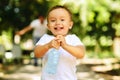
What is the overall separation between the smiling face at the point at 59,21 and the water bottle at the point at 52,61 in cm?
16

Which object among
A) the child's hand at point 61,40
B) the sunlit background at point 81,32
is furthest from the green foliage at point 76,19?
the child's hand at point 61,40

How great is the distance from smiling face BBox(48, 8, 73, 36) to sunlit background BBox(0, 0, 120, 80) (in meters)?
7.92

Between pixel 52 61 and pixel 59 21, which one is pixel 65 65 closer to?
pixel 52 61

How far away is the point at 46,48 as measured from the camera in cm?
338

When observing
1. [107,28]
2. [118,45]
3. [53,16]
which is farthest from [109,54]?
[53,16]

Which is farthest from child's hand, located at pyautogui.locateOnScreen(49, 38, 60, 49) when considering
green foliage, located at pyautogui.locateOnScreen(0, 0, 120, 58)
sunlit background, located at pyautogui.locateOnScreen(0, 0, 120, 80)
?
green foliage, located at pyautogui.locateOnScreen(0, 0, 120, 58)

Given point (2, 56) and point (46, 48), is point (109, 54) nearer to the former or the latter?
point (2, 56)

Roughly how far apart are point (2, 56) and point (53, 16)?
12.0 meters

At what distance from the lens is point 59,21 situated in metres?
3.41

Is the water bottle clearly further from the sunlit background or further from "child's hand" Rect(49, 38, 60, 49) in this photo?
the sunlit background

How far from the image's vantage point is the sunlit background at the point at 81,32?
12.9m

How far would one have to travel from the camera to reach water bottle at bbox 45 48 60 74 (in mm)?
3395

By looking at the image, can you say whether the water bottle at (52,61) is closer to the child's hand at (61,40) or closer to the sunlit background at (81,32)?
the child's hand at (61,40)

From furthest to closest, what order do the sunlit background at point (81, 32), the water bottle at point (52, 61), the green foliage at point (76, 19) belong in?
the green foliage at point (76, 19) → the sunlit background at point (81, 32) → the water bottle at point (52, 61)
